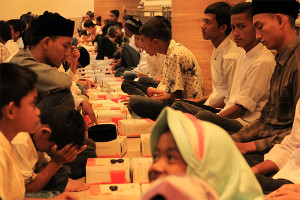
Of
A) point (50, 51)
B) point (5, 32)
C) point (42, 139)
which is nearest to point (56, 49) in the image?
point (50, 51)

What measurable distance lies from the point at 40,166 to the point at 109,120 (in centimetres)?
165

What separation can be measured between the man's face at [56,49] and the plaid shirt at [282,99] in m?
1.53

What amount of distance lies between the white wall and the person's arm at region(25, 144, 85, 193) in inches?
672

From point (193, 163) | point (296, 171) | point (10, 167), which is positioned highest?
point (193, 163)

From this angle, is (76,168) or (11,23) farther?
(11,23)

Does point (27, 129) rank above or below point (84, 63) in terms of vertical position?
above

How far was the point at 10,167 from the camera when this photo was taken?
1.88 m

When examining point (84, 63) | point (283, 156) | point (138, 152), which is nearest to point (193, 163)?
point (283, 156)

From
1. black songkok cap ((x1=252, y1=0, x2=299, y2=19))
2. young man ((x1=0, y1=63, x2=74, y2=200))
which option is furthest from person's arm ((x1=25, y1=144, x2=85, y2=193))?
black songkok cap ((x1=252, y1=0, x2=299, y2=19))

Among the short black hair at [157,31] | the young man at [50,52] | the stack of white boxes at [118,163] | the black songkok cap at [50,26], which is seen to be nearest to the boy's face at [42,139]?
the stack of white boxes at [118,163]

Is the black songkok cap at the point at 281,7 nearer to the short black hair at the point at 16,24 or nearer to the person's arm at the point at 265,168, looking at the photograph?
the person's arm at the point at 265,168

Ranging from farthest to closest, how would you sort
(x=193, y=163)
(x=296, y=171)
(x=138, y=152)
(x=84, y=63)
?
(x=84, y=63) < (x=138, y=152) < (x=296, y=171) < (x=193, y=163)

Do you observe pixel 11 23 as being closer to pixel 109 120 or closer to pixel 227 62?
pixel 109 120

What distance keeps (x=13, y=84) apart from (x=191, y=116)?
842 mm
